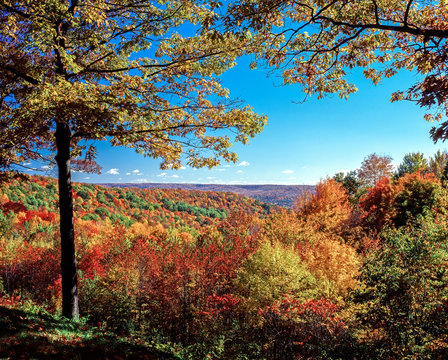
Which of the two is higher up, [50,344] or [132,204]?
[50,344]

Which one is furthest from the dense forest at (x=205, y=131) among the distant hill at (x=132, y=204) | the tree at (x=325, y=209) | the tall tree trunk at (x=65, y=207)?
the distant hill at (x=132, y=204)

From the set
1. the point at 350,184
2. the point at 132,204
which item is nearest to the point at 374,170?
the point at 350,184

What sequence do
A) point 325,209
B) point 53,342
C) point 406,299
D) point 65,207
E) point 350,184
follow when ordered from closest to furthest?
point 53,342 → point 406,299 → point 65,207 → point 325,209 → point 350,184

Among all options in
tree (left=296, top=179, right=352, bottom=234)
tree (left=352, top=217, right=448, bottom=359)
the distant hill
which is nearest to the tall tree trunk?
tree (left=352, top=217, right=448, bottom=359)

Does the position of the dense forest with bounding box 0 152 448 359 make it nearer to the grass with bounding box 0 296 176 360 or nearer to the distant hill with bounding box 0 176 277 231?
the grass with bounding box 0 296 176 360

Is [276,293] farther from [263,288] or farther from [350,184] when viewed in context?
[350,184]

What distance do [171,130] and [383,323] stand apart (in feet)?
25.9

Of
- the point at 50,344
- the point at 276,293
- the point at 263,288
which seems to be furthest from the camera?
the point at 263,288

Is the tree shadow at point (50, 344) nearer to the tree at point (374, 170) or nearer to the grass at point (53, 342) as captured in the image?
the grass at point (53, 342)

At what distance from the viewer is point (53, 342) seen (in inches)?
228

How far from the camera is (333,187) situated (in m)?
30.8

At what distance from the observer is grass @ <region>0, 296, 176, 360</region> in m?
5.08

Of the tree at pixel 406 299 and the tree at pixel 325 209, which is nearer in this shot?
the tree at pixel 406 299

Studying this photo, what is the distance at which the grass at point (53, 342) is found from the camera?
508 cm
